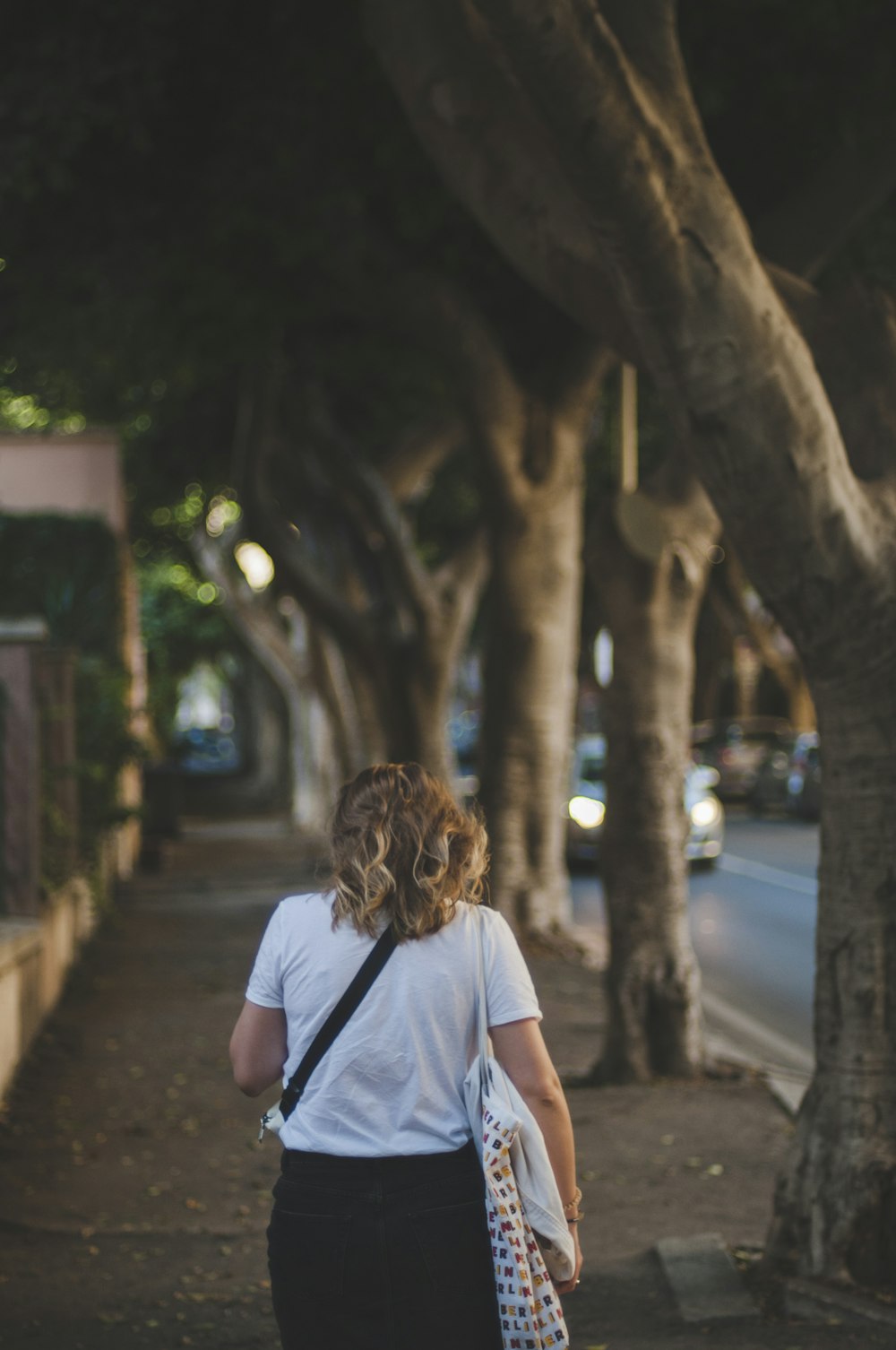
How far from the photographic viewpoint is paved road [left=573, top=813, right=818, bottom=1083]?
34.5 feet

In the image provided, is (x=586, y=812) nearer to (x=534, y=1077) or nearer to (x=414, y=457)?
(x=414, y=457)

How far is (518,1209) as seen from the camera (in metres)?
2.89

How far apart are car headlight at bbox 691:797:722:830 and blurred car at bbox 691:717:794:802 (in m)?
13.0

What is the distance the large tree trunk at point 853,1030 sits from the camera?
16.2ft

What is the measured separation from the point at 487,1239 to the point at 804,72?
885 cm

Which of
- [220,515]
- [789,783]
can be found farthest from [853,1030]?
[789,783]

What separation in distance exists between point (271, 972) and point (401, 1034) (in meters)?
0.27

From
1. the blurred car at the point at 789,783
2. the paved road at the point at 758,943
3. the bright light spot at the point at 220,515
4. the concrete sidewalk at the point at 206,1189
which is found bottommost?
the paved road at the point at 758,943

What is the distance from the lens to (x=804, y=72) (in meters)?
10.2

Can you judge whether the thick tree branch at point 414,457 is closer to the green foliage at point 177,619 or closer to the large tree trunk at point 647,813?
the large tree trunk at point 647,813

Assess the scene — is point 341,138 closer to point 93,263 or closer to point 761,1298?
point 93,263

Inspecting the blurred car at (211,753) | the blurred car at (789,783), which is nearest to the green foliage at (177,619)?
the blurred car at (789,783)

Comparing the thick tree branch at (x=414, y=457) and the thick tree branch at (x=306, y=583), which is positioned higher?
the thick tree branch at (x=414, y=457)

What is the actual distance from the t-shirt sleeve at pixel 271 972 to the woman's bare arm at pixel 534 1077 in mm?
400
